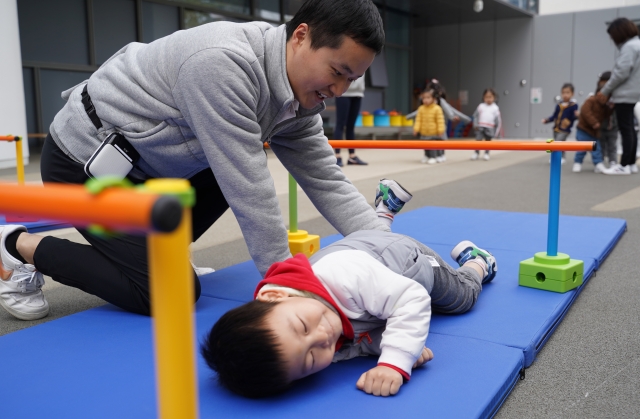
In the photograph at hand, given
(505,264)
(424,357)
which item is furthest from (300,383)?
(505,264)

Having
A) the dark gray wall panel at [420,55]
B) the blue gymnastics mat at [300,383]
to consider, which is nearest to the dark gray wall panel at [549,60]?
the dark gray wall panel at [420,55]

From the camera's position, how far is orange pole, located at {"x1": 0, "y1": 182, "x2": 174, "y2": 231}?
54cm

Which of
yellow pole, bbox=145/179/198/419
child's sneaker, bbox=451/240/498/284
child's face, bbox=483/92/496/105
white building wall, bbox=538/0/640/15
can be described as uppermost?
white building wall, bbox=538/0/640/15

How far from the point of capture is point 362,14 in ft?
4.65

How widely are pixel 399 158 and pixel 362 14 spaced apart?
7.09m

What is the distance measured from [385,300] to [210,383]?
437mm

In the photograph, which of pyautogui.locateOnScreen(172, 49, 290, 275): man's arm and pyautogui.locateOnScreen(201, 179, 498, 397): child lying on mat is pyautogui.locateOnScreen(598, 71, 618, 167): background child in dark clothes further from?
pyautogui.locateOnScreen(172, 49, 290, 275): man's arm

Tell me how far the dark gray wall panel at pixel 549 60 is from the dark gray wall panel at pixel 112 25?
923 centimetres

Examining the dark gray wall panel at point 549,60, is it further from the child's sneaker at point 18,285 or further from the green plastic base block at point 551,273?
the child's sneaker at point 18,285

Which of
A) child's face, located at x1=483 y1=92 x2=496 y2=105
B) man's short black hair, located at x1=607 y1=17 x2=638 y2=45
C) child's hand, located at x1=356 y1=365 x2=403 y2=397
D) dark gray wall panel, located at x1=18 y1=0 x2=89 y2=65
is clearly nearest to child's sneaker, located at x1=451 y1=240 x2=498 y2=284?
child's hand, located at x1=356 y1=365 x2=403 y2=397

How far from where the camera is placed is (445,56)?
14.4 meters

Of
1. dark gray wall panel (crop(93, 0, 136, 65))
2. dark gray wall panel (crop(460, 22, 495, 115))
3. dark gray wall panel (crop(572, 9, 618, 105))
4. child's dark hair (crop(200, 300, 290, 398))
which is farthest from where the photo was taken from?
dark gray wall panel (crop(460, 22, 495, 115))

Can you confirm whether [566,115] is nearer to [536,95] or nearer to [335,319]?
[335,319]

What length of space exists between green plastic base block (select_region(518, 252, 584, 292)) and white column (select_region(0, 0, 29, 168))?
5.10 metres
